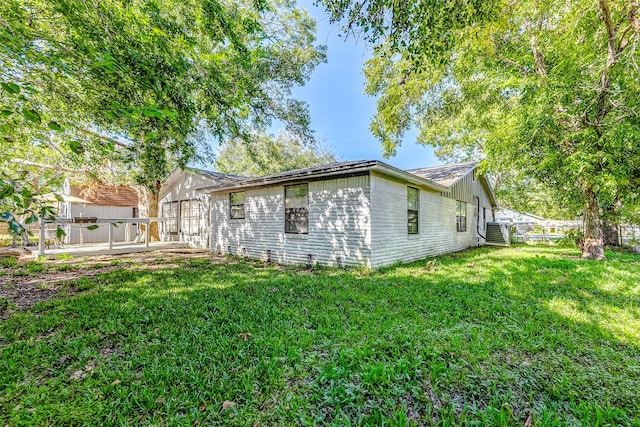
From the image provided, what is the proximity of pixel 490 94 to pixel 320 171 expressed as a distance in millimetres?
8152

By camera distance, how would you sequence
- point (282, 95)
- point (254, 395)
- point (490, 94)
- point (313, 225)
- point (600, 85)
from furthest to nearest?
1. point (282, 95)
2. point (490, 94)
3. point (313, 225)
4. point (600, 85)
5. point (254, 395)

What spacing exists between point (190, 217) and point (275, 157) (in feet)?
27.0

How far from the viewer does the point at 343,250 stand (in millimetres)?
7430

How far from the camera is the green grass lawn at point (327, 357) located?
2146 mm

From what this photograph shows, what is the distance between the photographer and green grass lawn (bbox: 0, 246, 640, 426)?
215 centimetres

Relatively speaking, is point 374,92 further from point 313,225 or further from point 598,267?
point 598,267

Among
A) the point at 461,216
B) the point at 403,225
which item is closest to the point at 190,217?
the point at 403,225

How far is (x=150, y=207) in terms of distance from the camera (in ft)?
46.3

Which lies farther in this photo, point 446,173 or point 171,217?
point 171,217

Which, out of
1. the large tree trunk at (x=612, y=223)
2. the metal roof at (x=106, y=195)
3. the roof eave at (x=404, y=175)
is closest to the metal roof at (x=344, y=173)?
the roof eave at (x=404, y=175)

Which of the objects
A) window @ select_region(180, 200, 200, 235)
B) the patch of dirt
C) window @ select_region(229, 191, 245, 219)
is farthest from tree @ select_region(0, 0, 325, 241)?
window @ select_region(180, 200, 200, 235)

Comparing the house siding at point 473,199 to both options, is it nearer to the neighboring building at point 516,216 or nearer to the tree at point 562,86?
the tree at point 562,86

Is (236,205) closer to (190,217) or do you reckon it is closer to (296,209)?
(296,209)

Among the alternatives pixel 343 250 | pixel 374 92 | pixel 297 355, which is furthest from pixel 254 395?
pixel 374 92
